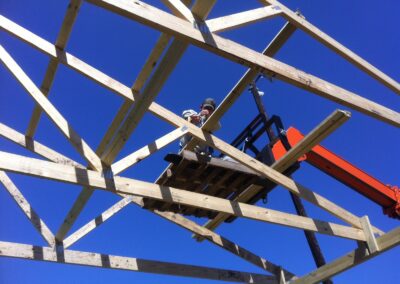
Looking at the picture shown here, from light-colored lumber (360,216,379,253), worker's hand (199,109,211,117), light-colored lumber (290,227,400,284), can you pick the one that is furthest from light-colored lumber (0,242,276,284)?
worker's hand (199,109,211,117)

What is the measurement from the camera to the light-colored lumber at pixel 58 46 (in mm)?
4164

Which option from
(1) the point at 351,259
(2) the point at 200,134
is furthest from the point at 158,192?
(1) the point at 351,259

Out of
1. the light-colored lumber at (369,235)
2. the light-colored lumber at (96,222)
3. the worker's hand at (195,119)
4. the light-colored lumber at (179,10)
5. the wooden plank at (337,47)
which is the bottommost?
the light-colored lumber at (369,235)

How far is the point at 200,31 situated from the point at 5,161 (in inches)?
78.0

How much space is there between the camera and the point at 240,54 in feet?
11.2

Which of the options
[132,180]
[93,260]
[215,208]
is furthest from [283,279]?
[132,180]

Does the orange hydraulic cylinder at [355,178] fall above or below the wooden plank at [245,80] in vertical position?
below

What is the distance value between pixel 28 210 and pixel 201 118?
269 cm

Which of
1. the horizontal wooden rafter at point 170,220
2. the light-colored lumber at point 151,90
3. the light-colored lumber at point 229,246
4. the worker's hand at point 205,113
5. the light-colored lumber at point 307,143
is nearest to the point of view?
the light-colored lumber at point 151,90

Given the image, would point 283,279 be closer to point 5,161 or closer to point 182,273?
point 182,273

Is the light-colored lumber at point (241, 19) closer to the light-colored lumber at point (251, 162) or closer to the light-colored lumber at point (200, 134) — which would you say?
the light-colored lumber at point (200, 134)

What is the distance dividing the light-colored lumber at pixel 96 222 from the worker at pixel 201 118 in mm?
1184

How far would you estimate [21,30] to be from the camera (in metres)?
4.22

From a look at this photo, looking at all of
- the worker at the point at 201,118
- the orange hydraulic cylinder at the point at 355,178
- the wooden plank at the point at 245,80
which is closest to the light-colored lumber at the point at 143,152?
the wooden plank at the point at 245,80
